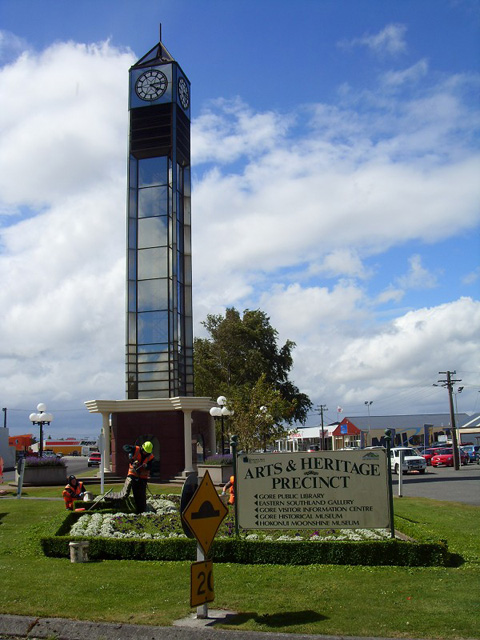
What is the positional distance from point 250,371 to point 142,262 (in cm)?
2704

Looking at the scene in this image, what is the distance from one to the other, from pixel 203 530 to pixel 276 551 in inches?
130

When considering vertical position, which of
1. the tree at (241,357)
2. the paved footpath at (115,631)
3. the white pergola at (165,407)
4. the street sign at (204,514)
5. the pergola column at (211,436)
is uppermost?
the tree at (241,357)

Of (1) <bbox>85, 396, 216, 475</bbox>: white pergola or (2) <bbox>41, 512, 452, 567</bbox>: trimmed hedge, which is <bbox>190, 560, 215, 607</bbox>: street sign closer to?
(2) <bbox>41, 512, 452, 567</bbox>: trimmed hedge

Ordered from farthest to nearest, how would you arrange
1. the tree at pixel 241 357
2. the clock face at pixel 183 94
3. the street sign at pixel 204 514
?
1. the tree at pixel 241 357
2. the clock face at pixel 183 94
3. the street sign at pixel 204 514

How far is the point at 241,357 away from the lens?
2319 inches

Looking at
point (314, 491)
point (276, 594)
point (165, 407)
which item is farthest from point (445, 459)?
point (276, 594)

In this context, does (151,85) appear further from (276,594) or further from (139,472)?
(276,594)

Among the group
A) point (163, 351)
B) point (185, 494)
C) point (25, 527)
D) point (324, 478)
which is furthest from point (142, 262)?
point (185, 494)

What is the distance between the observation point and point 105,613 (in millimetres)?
7594

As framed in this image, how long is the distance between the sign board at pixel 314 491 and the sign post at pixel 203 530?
11.9 feet

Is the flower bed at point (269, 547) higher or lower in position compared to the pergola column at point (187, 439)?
lower

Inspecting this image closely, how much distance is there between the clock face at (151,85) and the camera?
3391 cm

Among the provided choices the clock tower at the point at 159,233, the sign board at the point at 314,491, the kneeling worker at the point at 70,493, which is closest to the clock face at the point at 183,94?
the clock tower at the point at 159,233

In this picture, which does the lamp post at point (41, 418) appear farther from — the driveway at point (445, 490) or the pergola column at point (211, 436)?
the driveway at point (445, 490)
